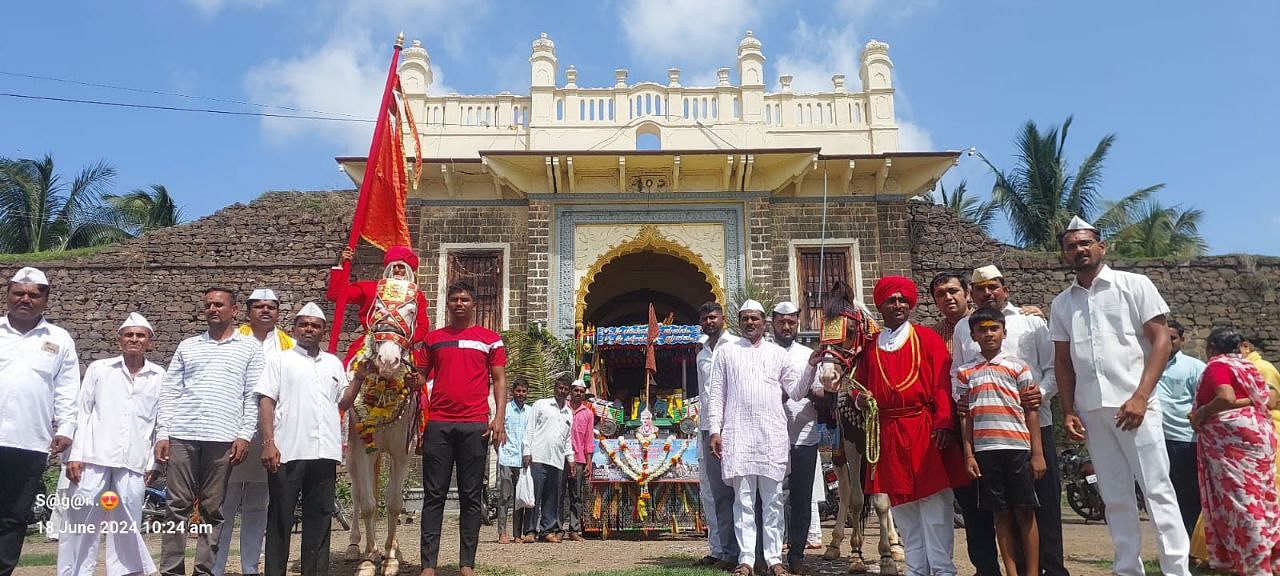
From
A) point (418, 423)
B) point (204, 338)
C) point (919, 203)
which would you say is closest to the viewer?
point (204, 338)

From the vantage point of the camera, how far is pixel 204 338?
15.4 ft

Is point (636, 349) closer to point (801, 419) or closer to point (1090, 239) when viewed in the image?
point (801, 419)

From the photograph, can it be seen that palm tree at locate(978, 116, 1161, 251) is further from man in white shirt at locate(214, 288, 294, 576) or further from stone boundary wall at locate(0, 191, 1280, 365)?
man in white shirt at locate(214, 288, 294, 576)

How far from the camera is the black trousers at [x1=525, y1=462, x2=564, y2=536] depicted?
8.06 metres

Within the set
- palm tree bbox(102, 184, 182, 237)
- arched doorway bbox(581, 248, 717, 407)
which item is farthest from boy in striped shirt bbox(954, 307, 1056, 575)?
palm tree bbox(102, 184, 182, 237)

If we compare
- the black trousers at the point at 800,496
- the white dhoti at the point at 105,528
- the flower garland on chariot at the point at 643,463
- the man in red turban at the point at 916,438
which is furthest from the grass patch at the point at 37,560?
the man in red turban at the point at 916,438

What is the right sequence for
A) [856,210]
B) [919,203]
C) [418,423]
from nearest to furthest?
[418,423] < [856,210] < [919,203]

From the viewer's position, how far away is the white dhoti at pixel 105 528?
4.50 metres

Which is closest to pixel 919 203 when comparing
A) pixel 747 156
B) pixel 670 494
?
pixel 747 156

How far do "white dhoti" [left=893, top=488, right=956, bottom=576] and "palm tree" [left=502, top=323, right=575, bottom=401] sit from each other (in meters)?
8.26

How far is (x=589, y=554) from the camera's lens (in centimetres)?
659

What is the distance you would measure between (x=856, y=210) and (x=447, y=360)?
403 inches

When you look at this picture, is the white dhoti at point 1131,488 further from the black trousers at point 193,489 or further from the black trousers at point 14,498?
the black trousers at point 14,498

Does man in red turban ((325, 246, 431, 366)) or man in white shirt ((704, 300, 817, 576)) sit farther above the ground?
man in red turban ((325, 246, 431, 366))
